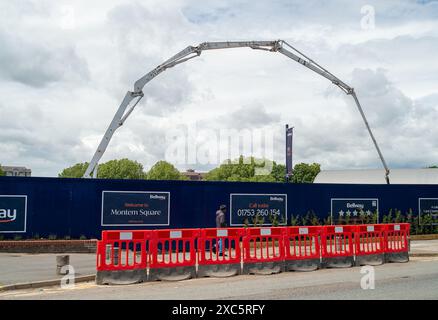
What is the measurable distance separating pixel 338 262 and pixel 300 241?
1.34 meters

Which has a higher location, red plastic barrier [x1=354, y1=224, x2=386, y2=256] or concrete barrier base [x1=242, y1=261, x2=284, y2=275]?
red plastic barrier [x1=354, y1=224, x2=386, y2=256]

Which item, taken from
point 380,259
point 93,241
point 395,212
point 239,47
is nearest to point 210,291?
point 380,259

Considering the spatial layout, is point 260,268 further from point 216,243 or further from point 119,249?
point 119,249

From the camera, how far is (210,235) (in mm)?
14023

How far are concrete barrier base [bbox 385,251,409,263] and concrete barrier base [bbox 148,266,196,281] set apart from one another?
669 cm

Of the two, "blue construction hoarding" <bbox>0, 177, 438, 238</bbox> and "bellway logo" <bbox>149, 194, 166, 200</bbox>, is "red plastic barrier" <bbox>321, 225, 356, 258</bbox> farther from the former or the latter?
"bellway logo" <bbox>149, 194, 166, 200</bbox>

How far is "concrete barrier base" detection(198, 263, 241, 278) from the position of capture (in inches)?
542

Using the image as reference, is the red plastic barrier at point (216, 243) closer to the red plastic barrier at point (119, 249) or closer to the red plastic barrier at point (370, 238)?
the red plastic barrier at point (119, 249)

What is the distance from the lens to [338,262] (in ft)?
51.1

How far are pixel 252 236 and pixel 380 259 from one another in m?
4.54

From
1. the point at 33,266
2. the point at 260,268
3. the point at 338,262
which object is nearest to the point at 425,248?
the point at 338,262

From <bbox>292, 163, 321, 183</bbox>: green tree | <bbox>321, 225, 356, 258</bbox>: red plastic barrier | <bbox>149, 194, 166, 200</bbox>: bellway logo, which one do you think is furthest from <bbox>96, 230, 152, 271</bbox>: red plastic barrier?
<bbox>292, 163, 321, 183</bbox>: green tree

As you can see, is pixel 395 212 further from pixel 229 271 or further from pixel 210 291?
pixel 210 291
